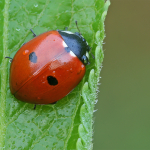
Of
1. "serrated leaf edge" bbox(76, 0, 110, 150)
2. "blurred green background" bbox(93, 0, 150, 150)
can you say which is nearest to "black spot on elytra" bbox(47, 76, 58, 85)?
"serrated leaf edge" bbox(76, 0, 110, 150)

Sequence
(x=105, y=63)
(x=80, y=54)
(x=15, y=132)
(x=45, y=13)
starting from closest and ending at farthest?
1. (x=15, y=132)
2. (x=45, y=13)
3. (x=80, y=54)
4. (x=105, y=63)

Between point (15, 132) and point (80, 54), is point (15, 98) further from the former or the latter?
point (80, 54)

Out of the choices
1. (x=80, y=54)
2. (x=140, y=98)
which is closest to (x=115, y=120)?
A: (x=140, y=98)

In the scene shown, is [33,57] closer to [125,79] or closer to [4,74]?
[4,74]

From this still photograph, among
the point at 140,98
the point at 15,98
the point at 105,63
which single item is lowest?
the point at 140,98

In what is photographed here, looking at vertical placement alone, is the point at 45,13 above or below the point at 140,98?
above

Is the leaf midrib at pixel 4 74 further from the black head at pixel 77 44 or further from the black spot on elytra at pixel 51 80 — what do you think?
the black head at pixel 77 44

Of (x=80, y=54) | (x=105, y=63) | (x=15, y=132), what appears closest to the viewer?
(x=15, y=132)

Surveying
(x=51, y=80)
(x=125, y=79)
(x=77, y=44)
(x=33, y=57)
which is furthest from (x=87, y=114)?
(x=125, y=79)
